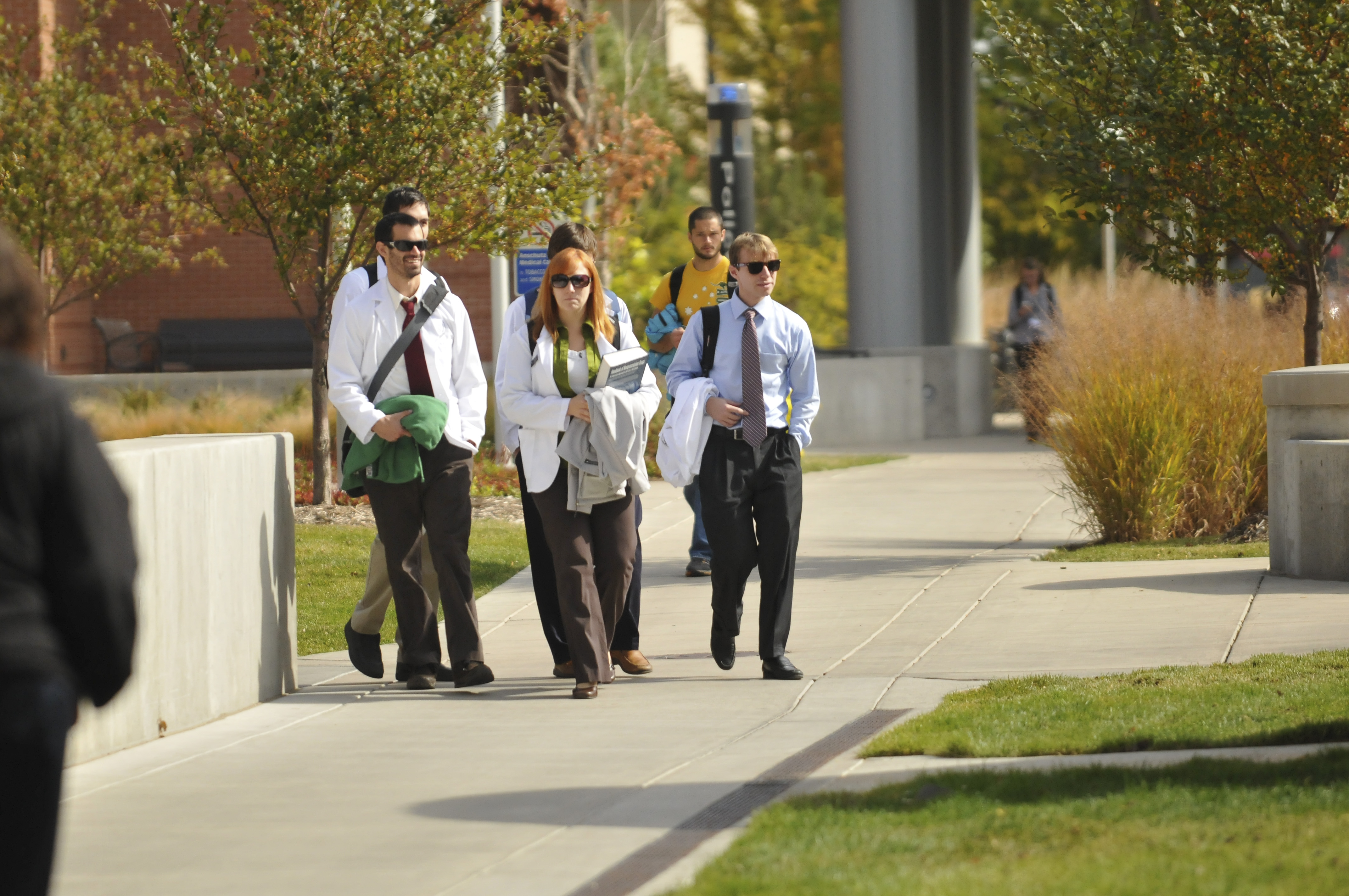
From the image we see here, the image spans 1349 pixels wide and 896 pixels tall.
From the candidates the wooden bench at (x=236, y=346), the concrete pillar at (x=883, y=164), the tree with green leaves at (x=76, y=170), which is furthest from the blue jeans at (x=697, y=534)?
the wooden bench at (x=236, y=346)

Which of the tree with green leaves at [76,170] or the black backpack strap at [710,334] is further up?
the tree with green leaves at [76,170]

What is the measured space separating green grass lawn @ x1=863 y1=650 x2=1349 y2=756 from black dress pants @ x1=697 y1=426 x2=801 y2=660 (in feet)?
3.06

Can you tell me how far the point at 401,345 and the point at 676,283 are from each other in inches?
114

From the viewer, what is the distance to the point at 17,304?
3.14 meters

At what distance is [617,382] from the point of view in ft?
24.8

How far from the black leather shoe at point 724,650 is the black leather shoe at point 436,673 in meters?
1.13

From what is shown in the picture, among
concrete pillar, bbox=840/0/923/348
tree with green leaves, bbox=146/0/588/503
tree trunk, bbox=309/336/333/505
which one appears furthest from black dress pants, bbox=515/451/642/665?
concrete pillar, bbox=840/0/923/348

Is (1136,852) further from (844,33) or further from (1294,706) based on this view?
(844,33)

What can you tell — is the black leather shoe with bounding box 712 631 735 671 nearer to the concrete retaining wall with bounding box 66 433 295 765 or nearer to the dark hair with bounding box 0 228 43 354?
the concrete retaining wall with bounding box 66 433 295 765

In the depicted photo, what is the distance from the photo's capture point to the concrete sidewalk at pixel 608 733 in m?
5.02

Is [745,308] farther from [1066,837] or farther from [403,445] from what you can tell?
[1066,837]

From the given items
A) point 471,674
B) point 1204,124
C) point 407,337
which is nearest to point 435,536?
point 471,674

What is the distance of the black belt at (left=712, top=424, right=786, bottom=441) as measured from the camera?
7.72m

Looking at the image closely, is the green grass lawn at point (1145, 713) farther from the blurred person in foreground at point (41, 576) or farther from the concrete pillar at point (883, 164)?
the concrete pillar at point (883, 164)
